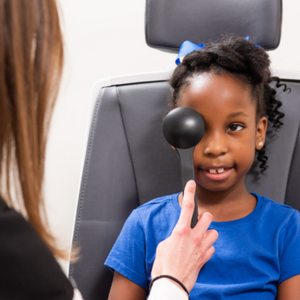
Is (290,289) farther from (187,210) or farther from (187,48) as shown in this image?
(187,48)

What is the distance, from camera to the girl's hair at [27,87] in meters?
0.32

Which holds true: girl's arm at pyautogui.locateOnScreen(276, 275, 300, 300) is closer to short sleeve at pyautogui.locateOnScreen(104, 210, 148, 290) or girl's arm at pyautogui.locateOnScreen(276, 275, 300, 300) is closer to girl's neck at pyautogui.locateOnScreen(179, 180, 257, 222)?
girl's neck at pyautogui.locateOnScreen(179, 180, 257, 222)

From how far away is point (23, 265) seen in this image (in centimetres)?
32

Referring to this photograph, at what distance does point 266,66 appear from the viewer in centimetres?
73

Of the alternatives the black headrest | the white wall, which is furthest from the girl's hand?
the white wall

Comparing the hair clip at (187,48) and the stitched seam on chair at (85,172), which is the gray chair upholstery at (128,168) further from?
the hair clip at (187,48)

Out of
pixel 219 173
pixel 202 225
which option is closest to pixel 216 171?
pixel 219 173

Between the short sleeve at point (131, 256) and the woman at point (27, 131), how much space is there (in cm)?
33

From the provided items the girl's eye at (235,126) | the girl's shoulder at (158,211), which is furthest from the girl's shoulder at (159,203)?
the girl's eye at (235,126)

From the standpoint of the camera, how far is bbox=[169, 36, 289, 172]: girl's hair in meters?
0.67

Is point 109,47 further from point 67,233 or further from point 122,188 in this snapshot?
point 67,233

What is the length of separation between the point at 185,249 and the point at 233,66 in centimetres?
36

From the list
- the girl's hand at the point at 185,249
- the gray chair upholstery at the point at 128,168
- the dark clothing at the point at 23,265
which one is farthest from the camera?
the gray chair upholstery at the point at 128,168

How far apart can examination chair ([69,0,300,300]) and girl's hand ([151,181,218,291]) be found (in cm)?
25
